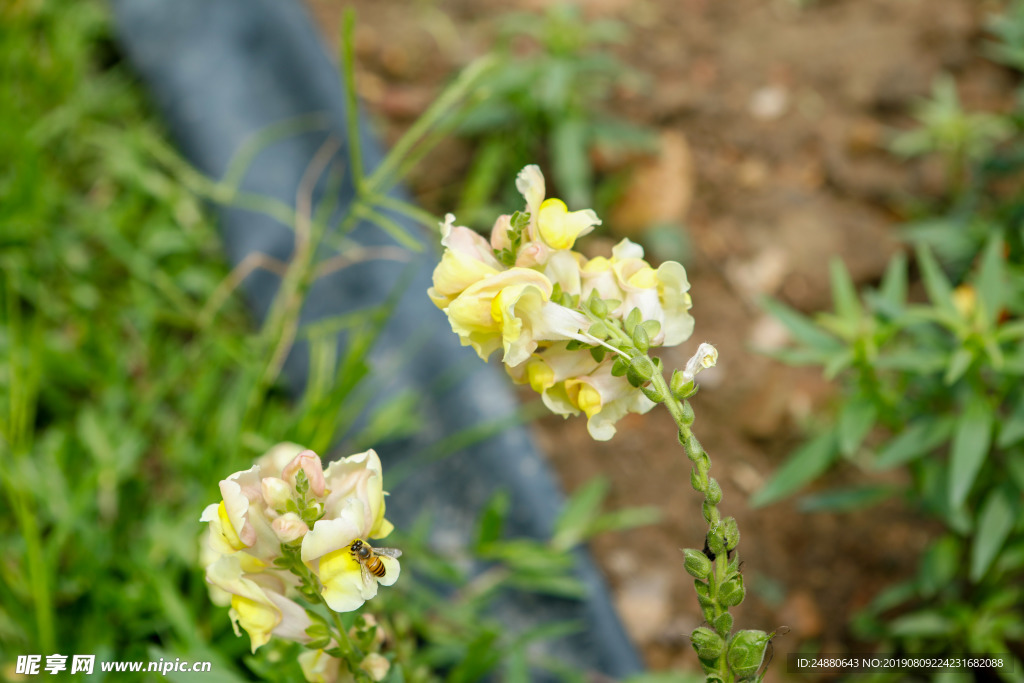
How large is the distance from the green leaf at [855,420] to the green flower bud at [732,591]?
32.4 inches

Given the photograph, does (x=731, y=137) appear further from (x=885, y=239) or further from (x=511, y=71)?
(x=511, y=71)

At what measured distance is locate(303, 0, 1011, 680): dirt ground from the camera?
1979 mm

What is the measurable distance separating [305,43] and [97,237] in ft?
2.71

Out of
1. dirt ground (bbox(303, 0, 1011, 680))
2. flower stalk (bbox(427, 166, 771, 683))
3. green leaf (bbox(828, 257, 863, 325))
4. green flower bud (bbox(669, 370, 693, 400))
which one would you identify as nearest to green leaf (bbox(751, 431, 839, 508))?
green leaf (bbox(828, 257, 863, 325))

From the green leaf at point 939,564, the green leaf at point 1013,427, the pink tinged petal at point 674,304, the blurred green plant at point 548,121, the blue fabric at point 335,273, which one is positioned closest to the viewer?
the pink tinged petal at point 674,304

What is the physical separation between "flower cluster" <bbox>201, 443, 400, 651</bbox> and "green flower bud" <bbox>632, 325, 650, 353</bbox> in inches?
10.7

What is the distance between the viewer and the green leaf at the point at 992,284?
148 centimetres

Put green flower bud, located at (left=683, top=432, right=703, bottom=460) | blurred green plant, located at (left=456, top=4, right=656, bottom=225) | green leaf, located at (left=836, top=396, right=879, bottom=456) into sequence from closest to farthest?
green flower bud, located at (left=683, top=432, right=703, bottom=460), green leaf, located at (left=836, top=396, right=879, bottom=456), blurred green plant, located at (left=456, top=4, right=656, bottom=225)

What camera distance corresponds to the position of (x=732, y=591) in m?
0.73

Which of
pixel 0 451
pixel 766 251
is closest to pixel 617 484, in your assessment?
pixel 766 251

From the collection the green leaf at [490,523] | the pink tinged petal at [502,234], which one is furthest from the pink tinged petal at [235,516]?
the green leaf at [490,523]

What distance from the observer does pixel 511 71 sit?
7.64ft

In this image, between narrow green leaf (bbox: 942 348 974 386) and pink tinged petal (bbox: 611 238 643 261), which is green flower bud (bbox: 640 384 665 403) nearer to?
pink tinged petal (bbox: 611 238 643 261)

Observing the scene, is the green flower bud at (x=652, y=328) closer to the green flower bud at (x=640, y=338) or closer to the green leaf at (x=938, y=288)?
the green flower bud at (x=640, y=338)
